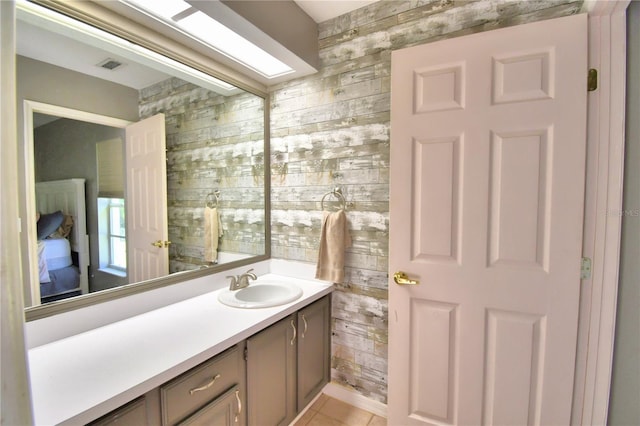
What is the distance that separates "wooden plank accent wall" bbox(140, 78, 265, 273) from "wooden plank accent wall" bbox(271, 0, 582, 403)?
260 mm

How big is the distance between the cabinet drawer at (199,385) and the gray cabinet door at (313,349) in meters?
0.49

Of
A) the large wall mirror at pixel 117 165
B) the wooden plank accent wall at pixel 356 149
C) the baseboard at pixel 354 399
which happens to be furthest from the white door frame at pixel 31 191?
the baseboard at pixel 354 399

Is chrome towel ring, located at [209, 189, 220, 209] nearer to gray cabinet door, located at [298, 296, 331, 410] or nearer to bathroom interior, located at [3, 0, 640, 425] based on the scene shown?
bathroom interior, located at [3, 0, 640, 425]

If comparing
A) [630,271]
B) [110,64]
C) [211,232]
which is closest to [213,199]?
[211,232]

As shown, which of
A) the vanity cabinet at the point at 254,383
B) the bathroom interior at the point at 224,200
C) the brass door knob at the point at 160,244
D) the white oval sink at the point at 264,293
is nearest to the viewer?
the vanity cabinet at the point at 254,383

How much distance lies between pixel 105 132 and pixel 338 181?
4.18 ft

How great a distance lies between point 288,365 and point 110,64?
1778mm

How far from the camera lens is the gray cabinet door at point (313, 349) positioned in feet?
5.15

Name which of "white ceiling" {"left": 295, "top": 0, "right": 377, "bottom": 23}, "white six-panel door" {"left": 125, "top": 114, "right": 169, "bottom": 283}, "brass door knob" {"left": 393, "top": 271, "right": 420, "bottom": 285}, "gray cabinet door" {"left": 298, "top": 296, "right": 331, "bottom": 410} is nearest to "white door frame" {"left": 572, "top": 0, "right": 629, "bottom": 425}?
"brass door knob" {"left": 393, "top": 271, "right": 420, "bottom": 285}

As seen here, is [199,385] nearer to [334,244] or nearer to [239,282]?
[239,282]

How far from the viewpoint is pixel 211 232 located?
5.65 ft

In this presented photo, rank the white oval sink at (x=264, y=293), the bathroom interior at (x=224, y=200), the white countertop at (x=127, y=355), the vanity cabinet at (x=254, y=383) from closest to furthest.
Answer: the white countertop at (x=127, y=355) → the vanity cabinet at (x=254, y=383) → the bathroom interior at (x=224, y=200) → the white oval sink at (x=264, y=293)

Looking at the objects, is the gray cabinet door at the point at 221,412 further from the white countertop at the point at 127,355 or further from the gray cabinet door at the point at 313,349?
the gray cabinet door at the point at 313,349

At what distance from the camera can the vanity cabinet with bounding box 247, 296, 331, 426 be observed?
126 cm
